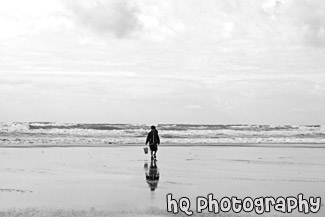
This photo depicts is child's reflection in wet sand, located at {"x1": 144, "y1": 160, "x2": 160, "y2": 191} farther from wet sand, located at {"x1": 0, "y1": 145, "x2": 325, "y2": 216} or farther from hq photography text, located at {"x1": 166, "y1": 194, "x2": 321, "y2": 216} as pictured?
hq photography text, located at {"x1": 166, "y1": 194, "x2": 321, "y2": 216}

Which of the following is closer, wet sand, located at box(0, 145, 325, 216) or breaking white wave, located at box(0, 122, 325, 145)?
wet sand, located at box(0, 145, 325, 216)

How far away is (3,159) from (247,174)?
12.8m

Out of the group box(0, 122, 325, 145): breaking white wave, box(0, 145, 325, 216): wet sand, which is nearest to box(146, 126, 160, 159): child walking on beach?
Result: box(0, 145, 325, 216): wet sand

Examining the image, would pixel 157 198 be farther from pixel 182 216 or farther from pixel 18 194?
pixel 18 194

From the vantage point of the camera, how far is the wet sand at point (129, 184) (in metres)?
11.1

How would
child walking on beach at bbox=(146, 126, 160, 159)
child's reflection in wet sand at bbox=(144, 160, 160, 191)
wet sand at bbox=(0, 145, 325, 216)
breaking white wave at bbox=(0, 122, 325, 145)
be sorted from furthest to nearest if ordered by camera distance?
breaking white wave at bbox=(0, 122, 325, 145) < child walking on beach at bbox=(146, 126, 160, 159) < child's reflection in wet sand at bbox=(144, 160, 160, 191) < wet sand at bbox=(0, 145, 325, 216)

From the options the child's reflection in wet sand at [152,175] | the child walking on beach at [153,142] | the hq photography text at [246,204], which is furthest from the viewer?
the child walking on beach at [153,142]

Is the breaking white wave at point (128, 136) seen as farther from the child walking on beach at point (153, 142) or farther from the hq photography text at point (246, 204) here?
the hq photography text at point (246, 204)

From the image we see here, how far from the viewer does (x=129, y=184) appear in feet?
→ 49.1

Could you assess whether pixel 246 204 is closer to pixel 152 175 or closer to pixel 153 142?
pixel 152 175

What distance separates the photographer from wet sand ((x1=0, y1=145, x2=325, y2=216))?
36.3ft

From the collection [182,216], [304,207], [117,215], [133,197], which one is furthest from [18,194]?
[304,207]

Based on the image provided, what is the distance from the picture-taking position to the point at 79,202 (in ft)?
38.1

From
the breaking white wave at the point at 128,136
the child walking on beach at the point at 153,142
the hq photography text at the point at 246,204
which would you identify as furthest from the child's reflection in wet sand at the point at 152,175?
the breaking white wave at the point at 128,136
